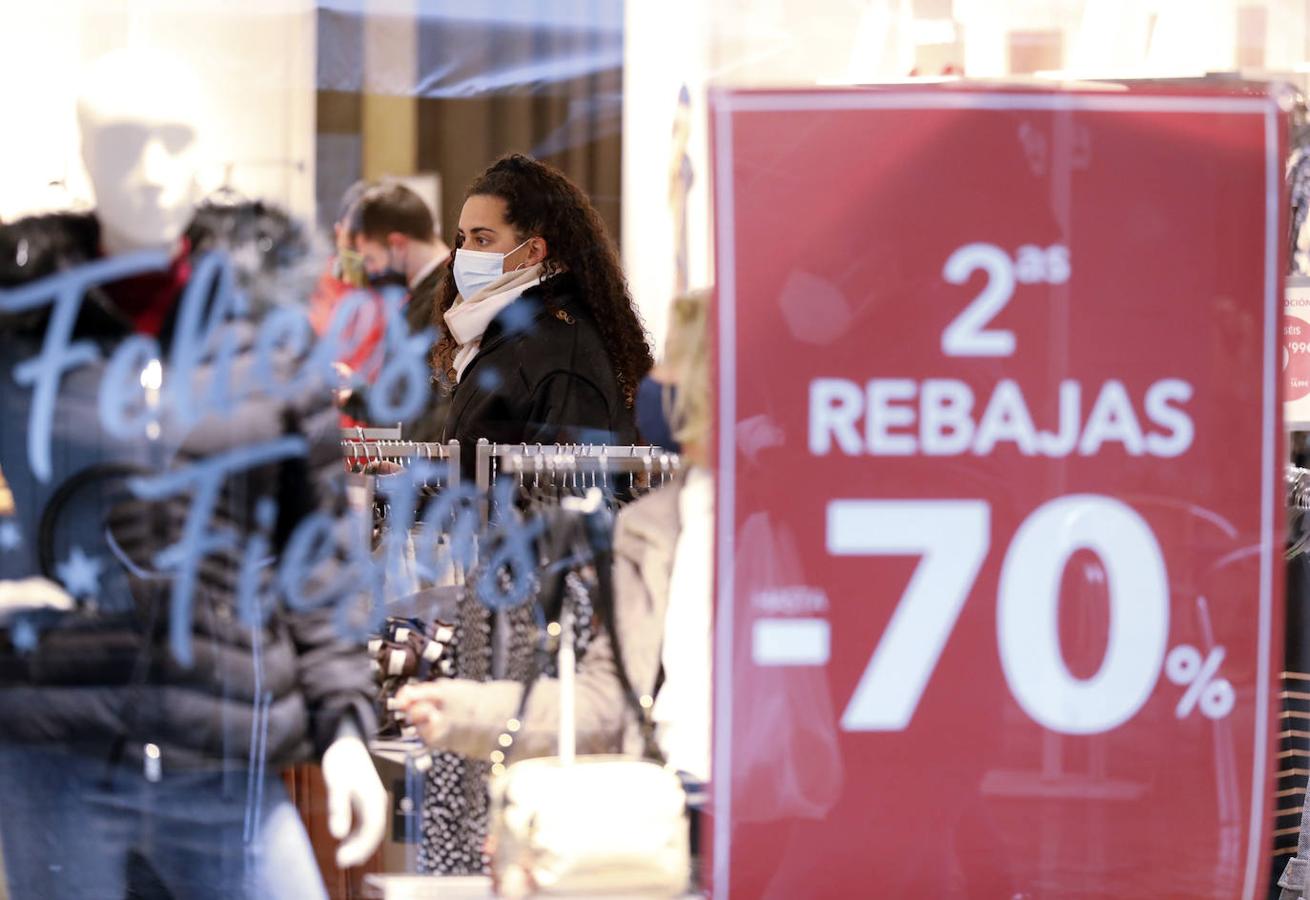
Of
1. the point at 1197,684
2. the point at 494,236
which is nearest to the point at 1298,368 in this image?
the point at 1197,684

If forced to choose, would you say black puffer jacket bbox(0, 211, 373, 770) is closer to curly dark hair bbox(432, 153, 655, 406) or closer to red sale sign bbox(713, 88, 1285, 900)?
curly dark hair bbox(432, 153, 655, 406)

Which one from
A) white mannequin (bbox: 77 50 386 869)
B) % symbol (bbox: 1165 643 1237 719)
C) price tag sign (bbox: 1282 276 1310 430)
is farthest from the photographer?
price tag sign (bbox: 1282 276 1310 430)

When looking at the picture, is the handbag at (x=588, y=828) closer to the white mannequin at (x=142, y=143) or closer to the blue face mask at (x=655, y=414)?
the blue face mask at (x=655, y=414)

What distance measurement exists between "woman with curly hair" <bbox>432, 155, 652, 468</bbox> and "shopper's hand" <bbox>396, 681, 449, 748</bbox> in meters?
0.36

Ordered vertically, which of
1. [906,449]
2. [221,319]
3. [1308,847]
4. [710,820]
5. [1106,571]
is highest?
[221,319]

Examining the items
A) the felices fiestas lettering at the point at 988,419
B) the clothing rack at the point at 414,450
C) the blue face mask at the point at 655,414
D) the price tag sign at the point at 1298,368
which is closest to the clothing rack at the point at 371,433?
the clothing rack at the point at 414,450

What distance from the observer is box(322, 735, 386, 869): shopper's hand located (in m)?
2.32

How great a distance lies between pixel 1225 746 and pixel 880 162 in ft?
3.36

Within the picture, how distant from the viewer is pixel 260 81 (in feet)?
7.29

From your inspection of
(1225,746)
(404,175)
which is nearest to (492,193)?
(404,175)

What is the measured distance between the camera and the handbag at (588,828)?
2.23 metres

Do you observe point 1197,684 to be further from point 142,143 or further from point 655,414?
point 142,143

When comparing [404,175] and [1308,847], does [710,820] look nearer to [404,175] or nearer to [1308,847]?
[404,175]

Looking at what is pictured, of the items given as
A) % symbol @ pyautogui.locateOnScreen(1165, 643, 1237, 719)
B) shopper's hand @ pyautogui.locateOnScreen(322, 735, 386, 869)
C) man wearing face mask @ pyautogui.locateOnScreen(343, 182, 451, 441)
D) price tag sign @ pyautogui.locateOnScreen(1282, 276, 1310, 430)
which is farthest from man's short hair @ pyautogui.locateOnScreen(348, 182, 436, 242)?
price tag sign @ pyautogui.locateOnScreen(1282, 276, 1310, 430)
